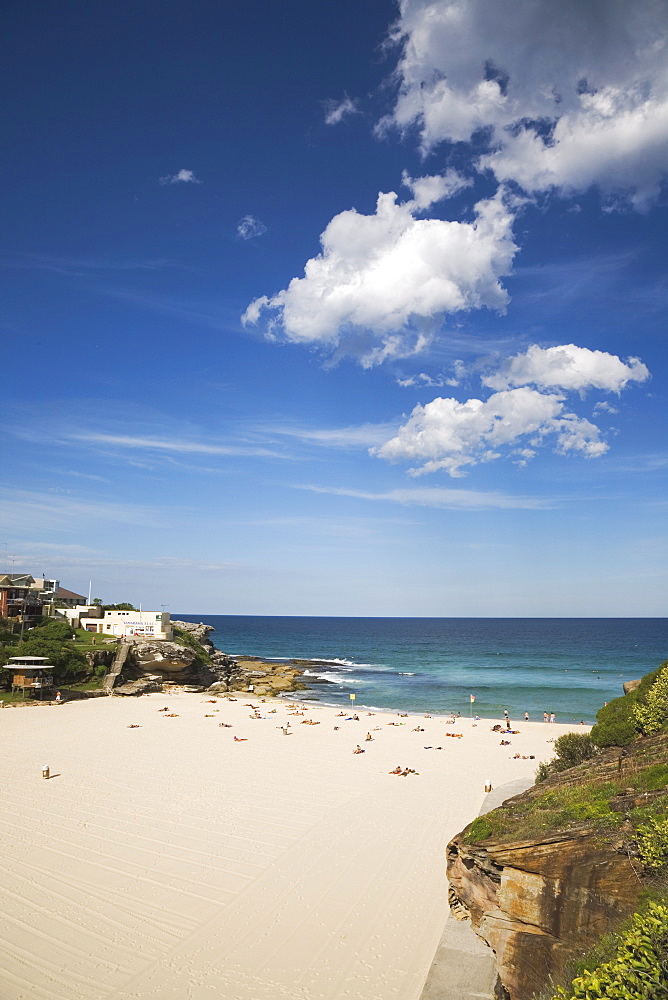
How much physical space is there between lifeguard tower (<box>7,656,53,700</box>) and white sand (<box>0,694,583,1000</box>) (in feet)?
36.1

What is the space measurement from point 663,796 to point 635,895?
1779 mm

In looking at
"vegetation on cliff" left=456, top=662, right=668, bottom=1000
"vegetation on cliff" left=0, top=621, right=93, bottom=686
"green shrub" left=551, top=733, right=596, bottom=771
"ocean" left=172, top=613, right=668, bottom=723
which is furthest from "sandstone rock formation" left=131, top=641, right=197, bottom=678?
"vegetation on cliff" left=456, top=662, right=668, bottom=1000

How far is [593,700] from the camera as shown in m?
50.7

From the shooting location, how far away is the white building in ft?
181

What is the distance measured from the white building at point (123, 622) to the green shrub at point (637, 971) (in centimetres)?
5350

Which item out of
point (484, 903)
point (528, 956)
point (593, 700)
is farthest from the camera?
point (593, 700)

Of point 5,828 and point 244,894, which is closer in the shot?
point 244,894

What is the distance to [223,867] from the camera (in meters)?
14.6

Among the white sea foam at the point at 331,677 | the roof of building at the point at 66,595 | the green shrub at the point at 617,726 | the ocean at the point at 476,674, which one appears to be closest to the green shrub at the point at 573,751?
the green shrub at the point at 617,726

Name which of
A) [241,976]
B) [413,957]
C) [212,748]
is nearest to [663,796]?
[413,957]

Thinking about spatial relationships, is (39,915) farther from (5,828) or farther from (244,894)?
(5,828)

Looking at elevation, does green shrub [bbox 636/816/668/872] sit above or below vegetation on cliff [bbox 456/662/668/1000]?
above

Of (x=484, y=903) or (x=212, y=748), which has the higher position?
(x=484, y=903)

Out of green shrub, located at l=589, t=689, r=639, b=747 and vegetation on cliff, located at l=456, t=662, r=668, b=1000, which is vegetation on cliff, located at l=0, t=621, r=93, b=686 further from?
vegetation on cliff, located at l=456, t=662, r=668, b=1000
